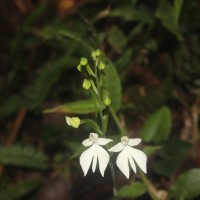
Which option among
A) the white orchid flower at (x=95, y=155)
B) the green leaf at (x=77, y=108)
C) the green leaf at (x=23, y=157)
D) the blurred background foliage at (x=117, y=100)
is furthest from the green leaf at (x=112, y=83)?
the green leaf at (x=23, y=157)

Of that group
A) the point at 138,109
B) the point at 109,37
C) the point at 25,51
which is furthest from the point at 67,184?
the point at 25,51

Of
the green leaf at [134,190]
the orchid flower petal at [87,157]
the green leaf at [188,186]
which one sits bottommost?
the green leaf at [188,186]

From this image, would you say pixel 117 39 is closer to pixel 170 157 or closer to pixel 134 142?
pixel 170 157

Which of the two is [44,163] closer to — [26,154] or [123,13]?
[26,154]

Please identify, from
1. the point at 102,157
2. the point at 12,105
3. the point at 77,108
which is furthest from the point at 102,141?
the point at 12,105

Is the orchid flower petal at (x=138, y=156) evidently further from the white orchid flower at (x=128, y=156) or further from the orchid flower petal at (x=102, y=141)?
the orchid flower petal at (x=102, y=141)

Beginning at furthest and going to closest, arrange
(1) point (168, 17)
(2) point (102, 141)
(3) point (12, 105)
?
(3) point (12, 105)
(1) point (168, 17)
(2) point (102, 141)
